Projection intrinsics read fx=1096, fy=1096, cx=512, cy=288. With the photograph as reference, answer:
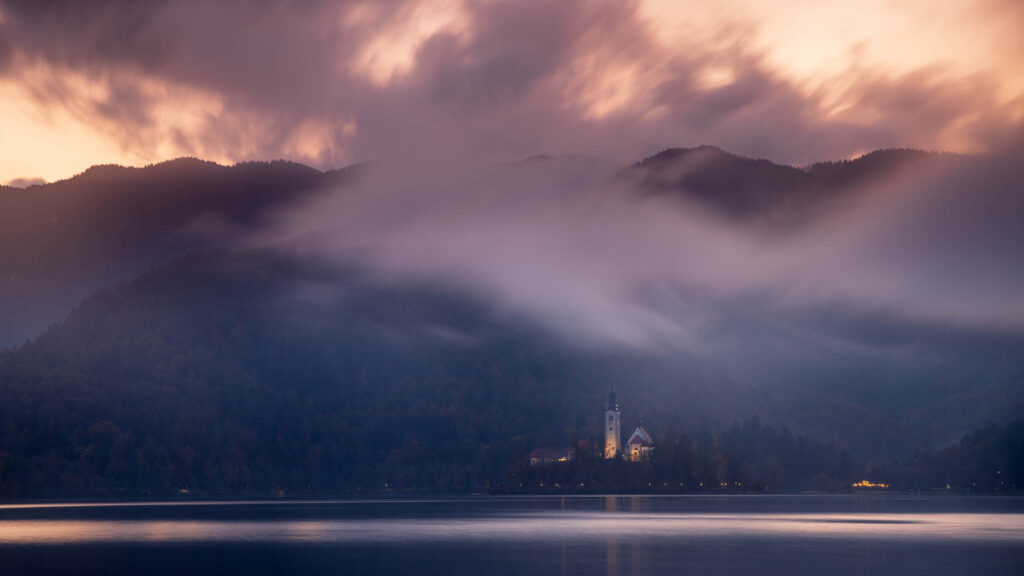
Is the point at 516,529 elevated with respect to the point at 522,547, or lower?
elevated

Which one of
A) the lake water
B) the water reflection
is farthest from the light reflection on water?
the lake water

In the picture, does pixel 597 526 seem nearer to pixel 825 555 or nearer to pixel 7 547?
pixel 825 555

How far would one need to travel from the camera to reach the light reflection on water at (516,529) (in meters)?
125

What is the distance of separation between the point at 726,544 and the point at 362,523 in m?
77.4

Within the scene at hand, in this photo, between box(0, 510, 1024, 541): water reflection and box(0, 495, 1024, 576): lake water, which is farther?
box(0, 510, 1024, 541): water reflection

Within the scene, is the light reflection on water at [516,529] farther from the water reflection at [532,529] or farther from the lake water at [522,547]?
the lake water at [522,547]

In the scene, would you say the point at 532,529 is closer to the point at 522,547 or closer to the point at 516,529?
the point at 516,529

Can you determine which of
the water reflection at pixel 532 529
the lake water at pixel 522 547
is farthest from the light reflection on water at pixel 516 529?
the lake water at pixel 522 547

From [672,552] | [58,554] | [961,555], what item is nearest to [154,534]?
[58,554]

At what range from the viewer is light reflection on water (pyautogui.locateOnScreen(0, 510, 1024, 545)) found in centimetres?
12506

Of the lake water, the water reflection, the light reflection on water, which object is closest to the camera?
the lake water

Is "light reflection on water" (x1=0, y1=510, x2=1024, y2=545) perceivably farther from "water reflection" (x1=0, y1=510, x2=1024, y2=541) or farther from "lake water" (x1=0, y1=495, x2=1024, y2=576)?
"lake water" (x1=0, y1=495, x2=1024, y2=576)

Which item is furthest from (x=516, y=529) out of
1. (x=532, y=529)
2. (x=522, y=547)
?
(x=522, y=547)

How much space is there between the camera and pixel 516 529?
146 metres
